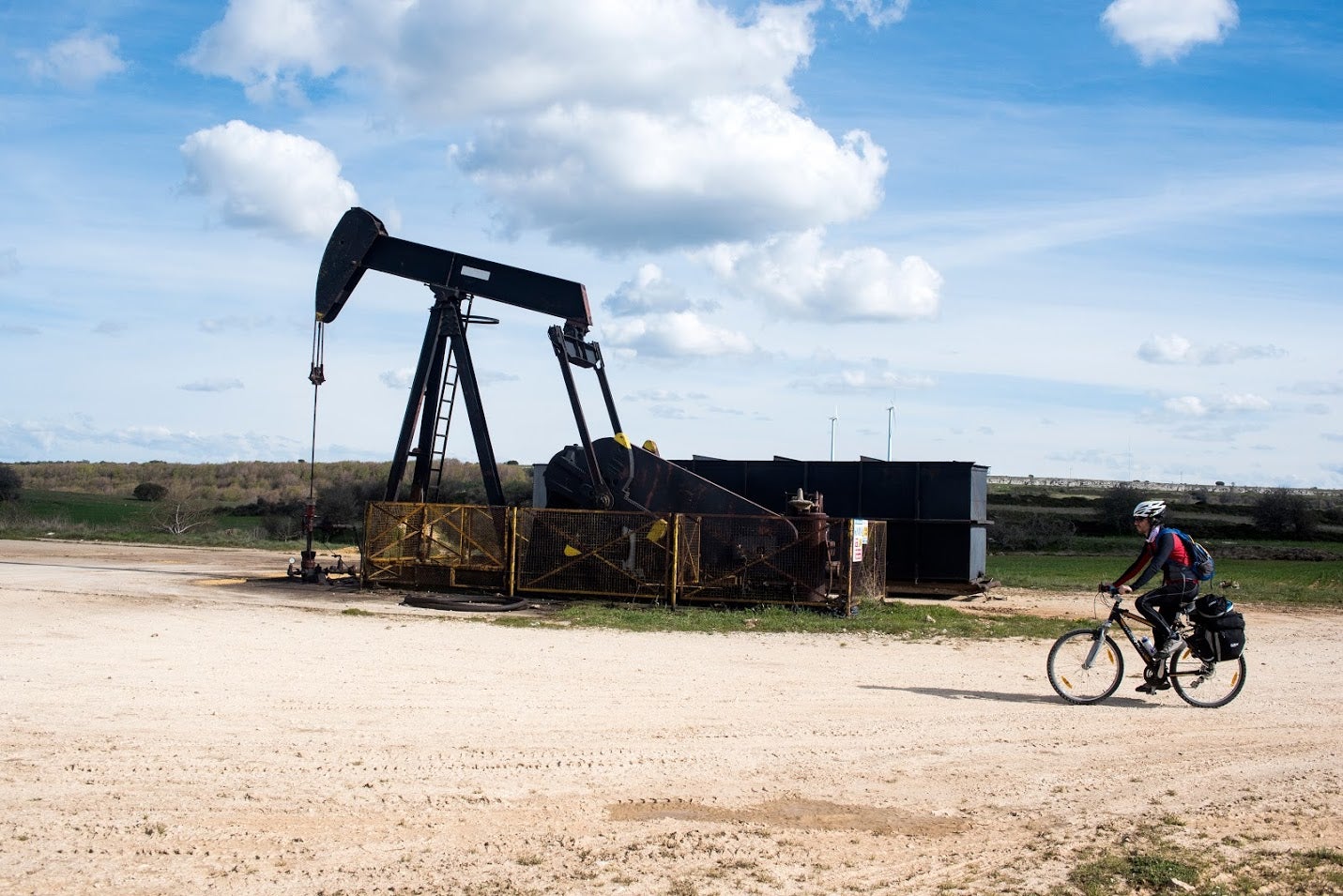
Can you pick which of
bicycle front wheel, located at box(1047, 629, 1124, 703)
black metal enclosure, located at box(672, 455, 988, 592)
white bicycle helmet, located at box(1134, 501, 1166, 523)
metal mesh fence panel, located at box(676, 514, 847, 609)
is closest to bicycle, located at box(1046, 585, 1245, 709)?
bicycle front wheel, located at box(1047, 629, 1124, 703)

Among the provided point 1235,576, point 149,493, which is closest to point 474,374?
point 1235,576

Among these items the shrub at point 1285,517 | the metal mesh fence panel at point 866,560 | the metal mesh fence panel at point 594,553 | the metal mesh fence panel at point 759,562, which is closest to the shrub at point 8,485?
the metal mesh fence panel at point 594,553

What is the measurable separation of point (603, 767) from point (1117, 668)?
16.7 feet

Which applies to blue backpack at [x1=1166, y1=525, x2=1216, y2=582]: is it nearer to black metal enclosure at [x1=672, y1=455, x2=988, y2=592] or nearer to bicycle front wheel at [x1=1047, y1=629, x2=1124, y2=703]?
bicycle front wheel at [x1=1047, y1=629, x2=1124, y2=703]

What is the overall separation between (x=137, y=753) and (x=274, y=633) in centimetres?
678

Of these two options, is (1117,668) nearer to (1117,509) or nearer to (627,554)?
(627,554)

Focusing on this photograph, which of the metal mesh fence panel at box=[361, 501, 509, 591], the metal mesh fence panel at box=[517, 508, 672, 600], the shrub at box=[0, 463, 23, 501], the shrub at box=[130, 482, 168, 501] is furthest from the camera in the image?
the shrub at box=[130, 482, 168, 501]

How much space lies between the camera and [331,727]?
852cm

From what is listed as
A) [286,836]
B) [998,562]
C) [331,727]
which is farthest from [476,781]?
[998,562]

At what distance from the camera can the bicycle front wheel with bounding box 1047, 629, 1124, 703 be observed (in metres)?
10.3

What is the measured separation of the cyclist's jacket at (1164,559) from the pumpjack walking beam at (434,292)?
476 inches

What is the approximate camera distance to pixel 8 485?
56.2m

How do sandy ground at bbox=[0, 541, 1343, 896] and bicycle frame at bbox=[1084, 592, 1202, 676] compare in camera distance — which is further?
bicycle frame at bbox=[1084, 592, 1202, 676]

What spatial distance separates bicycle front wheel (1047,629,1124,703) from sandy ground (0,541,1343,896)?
0.82 feet
